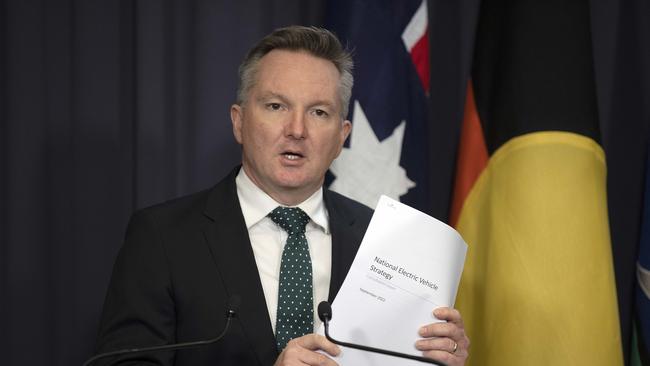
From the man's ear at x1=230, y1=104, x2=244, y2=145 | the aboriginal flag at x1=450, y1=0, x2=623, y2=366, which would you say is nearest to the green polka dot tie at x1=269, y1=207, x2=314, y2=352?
the man's ear at x1=230, y1=104, x2=244, y2=145

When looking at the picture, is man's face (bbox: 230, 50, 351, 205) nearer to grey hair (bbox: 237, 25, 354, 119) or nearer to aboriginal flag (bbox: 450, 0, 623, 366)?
grey hair (bbox: 237, 25, 354, 119)

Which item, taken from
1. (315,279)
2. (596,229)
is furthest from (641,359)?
(315,279)

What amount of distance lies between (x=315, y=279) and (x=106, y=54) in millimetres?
1145

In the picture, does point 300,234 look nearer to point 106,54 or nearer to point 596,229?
point 596,229

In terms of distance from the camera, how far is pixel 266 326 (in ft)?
4.97

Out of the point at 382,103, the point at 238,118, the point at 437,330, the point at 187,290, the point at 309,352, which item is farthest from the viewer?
the point at 382,103

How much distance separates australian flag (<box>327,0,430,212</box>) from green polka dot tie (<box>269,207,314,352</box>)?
54 centimetres

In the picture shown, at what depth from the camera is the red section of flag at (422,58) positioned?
2293 millimetres

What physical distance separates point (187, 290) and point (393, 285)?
464 mm

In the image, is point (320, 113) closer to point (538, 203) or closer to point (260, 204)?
point (260, 204)

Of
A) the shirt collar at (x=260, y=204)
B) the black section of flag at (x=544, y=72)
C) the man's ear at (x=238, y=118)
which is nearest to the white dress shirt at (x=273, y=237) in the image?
the shirt collar at (x=260, y=204)

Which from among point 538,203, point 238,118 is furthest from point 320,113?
point 538,203

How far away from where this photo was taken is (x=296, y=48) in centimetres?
169

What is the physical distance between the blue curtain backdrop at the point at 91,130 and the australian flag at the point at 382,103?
7.7 inches
